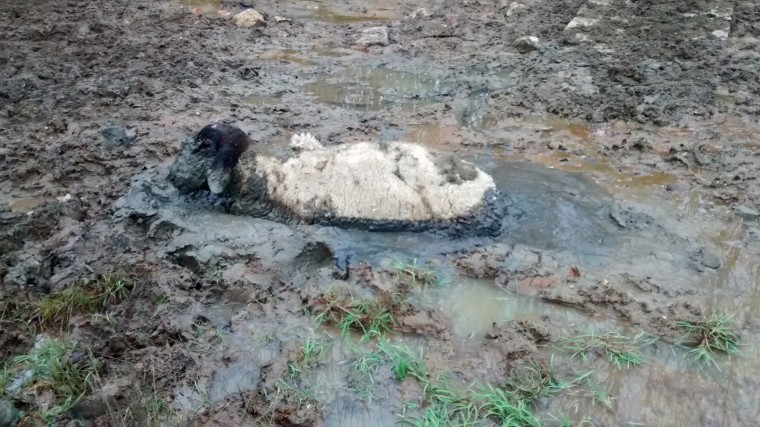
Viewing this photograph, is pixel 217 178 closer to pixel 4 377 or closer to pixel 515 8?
pixel 4 377

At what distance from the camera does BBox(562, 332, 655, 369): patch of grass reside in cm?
341

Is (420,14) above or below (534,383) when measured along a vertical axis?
above

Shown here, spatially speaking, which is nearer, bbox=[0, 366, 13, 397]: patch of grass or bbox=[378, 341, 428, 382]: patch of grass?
bbox=[0, 366, 13, 397]: patch of grass

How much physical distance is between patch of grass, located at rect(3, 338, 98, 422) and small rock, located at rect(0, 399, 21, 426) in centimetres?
10

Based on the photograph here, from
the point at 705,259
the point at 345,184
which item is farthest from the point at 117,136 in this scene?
the point at 705,259

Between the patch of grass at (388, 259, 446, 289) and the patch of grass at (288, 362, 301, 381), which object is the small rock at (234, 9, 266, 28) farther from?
the patch of grass at (288, 362, 301, 381)

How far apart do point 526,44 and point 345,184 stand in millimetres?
4498

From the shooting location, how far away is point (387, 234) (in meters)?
4.50

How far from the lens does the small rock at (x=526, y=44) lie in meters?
7.98

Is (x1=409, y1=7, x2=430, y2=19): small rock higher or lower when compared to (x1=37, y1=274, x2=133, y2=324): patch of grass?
higher

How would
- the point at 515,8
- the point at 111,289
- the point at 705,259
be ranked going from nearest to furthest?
the point at 111,289
the point at 705,259
the point at 515,8

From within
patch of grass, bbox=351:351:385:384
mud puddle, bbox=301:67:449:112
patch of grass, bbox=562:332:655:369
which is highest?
mud puddle, bbox=301:67:449:112

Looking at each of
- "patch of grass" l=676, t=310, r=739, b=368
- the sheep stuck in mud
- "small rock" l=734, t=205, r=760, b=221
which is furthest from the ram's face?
"small rock" l=734, t=205, r=760, b=221

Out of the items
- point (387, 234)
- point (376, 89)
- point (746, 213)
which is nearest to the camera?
point (387, 234)
